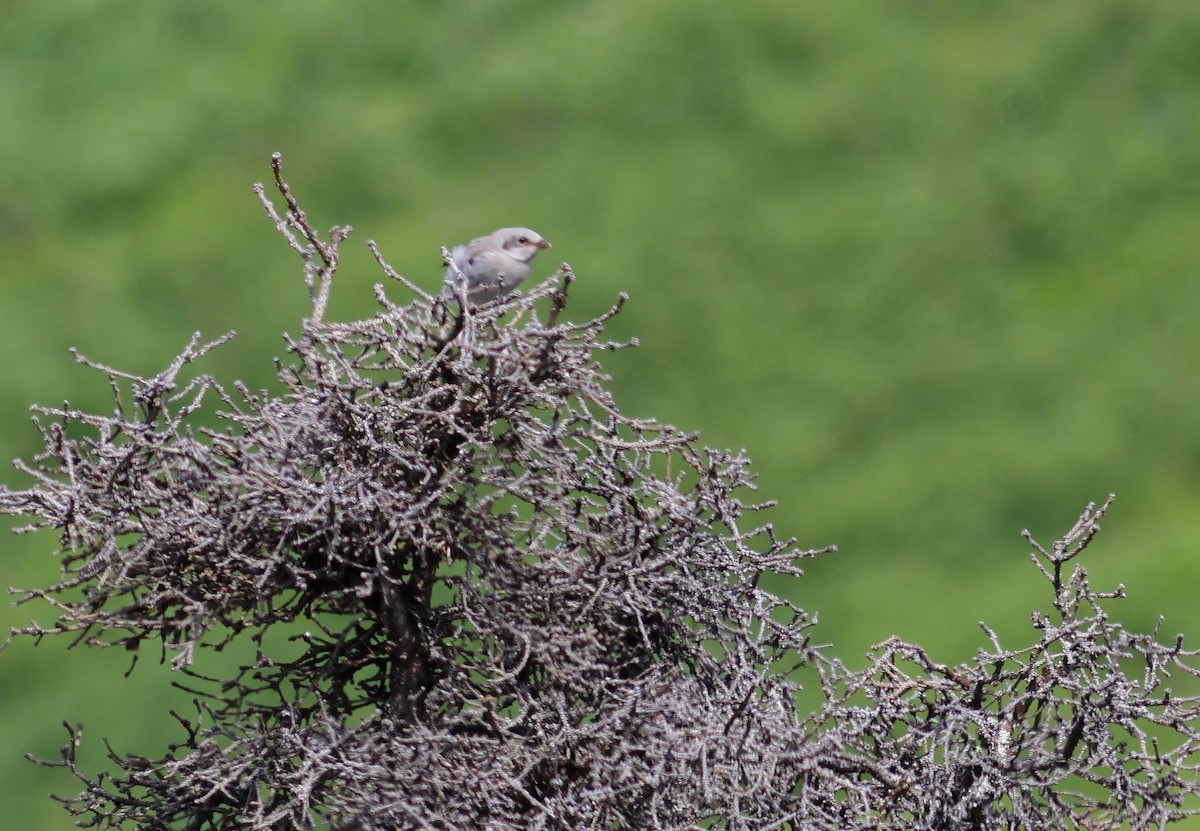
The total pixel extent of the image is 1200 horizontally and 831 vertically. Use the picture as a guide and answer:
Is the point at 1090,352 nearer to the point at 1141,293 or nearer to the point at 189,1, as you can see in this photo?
the point at 1141,293

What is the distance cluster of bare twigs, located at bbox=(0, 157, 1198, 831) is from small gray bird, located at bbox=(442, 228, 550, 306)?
2.22 ft

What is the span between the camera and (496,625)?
269cm

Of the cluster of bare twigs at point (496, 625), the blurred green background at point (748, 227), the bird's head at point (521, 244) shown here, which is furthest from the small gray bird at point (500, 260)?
the blurred green background at point (748, 227)

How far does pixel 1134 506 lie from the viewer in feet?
16.5

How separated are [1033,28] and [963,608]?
6.82ft

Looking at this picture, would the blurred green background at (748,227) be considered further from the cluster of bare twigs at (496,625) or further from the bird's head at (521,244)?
the cluster of bare twigs at (496,625)

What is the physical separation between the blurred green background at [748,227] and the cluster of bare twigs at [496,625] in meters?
2.20

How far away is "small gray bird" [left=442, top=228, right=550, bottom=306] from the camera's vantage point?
3395mm

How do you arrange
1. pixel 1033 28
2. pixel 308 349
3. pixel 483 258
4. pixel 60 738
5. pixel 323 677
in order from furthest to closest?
pixel 1033 28
pixel 60 738
pixel 483 258
pixel 323 677
pixel 308 349

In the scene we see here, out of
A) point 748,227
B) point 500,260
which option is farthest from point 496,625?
point 748,227

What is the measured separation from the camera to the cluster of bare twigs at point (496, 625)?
8.32 feet

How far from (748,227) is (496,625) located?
113 inches

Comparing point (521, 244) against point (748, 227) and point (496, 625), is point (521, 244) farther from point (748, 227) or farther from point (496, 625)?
point (748, 227)

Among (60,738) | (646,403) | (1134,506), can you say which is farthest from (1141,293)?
(60,738)
